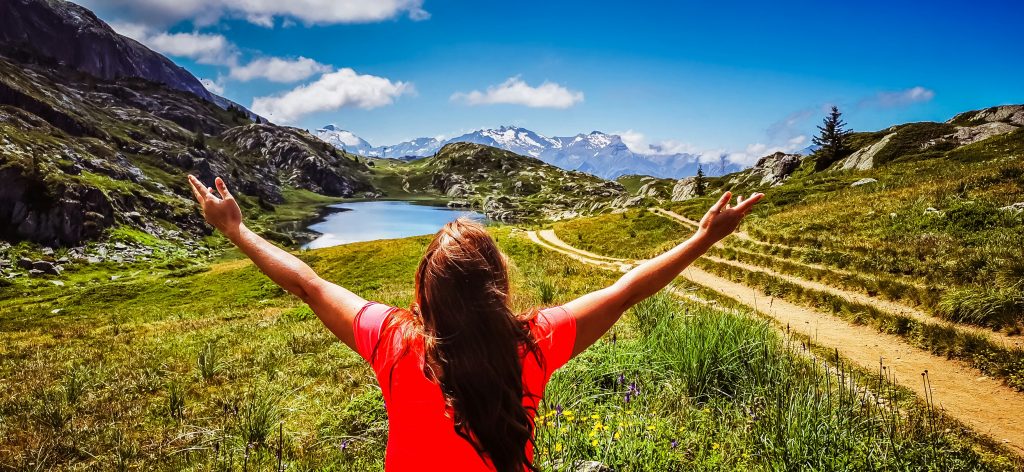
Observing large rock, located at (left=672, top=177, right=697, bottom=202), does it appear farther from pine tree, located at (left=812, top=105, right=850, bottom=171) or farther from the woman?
the woman

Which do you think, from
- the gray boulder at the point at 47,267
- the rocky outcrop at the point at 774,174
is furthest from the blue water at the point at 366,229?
the rocky outcrop at the point at 774,174

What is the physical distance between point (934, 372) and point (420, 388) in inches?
509

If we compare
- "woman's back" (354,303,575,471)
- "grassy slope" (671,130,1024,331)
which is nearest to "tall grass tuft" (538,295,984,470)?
"woman's back" (354,303,575,471)

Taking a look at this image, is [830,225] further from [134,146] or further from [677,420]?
[134,146]

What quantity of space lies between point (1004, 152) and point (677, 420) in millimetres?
57825

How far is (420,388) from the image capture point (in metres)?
2.23

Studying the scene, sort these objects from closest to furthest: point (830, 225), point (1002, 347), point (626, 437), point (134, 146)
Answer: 1. point (626, 437)
2. point (1002, 347)
3. point (830, 225)
4. point (134, 146)

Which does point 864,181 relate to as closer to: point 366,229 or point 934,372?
point 934,372

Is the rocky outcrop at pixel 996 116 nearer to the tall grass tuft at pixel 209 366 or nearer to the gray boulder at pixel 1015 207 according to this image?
the gray boulder at pixel 1015 207

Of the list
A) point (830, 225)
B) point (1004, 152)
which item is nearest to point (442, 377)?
point (830, 225)

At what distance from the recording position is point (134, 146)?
18788 cm

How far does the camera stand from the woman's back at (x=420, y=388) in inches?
86.6

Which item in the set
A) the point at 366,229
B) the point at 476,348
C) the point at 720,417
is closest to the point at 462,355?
the point at 476,348

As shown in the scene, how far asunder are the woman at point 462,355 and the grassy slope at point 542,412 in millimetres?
607
